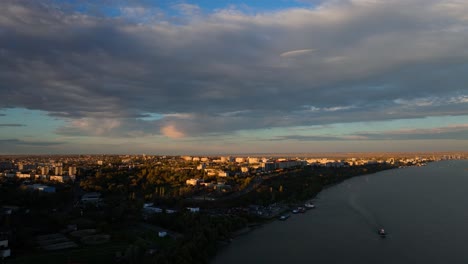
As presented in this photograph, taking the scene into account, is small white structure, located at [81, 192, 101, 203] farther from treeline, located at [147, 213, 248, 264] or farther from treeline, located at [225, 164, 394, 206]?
treeline, located at [225, 164, 394, 206]

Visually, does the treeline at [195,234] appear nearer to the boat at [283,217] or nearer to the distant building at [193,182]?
the boat at [283,217]

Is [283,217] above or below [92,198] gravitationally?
below

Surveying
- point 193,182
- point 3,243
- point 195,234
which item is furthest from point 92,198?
point 195,234

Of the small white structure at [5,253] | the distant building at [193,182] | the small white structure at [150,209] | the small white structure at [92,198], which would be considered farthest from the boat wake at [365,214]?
the small white structure at [92,198]

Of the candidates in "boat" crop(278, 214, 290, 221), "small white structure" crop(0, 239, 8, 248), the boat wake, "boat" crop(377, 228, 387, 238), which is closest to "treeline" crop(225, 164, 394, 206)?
"boat" crop(278, 214, 290, 221)

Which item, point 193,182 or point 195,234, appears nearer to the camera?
point 195,234

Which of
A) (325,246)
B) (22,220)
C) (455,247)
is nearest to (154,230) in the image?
(22,220)

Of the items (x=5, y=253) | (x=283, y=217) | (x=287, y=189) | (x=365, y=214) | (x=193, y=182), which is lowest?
(x=283, y=217)

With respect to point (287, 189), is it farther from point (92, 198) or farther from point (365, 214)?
point (92, 198)
